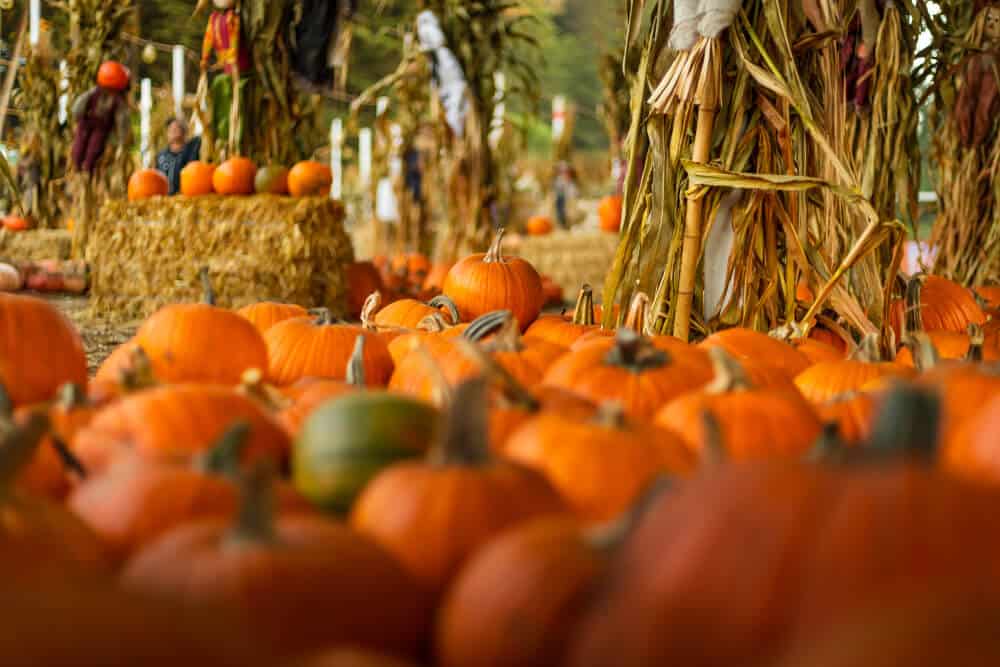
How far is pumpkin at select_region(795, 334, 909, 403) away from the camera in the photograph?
1.86m

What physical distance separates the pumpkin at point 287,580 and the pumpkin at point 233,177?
591 cm

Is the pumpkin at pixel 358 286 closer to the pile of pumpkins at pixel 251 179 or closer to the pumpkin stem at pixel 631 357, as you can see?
the pile of pumpkins at pixel 251 179

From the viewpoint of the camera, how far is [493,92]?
25.9 ft

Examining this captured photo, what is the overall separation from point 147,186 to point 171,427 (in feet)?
20.2

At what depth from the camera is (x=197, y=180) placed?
6645 millimetres

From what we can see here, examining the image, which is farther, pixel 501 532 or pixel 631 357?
pixel 631 357

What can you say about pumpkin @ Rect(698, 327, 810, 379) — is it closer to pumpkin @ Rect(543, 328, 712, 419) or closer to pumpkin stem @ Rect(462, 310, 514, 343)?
pumpkin stem @ Rect(462, 310, 514, 343)

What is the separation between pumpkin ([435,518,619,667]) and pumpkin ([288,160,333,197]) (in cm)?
593

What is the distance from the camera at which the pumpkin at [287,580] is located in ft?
2.50

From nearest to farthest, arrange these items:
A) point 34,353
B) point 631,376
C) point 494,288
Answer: point 631,376 < point 34,353 < point 494,288

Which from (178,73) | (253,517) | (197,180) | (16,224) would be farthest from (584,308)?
(16,224)

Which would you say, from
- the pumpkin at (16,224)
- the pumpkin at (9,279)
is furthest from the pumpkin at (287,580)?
the pumpkin at (16,224)

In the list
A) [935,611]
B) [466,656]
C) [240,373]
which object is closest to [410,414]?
[466,656]

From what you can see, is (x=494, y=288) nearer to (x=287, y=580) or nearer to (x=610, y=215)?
(x=287, y=580)
